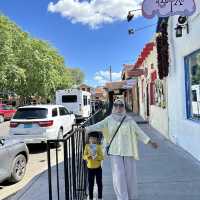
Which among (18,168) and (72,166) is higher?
(72,166)

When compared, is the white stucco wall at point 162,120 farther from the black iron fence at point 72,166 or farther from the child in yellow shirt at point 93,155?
the child in yellow shirt at point 93,155

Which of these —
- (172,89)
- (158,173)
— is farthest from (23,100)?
(158,173)

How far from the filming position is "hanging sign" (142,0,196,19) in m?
5.48

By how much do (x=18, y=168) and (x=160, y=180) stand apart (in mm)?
3301

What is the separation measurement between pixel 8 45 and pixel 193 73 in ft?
79.2

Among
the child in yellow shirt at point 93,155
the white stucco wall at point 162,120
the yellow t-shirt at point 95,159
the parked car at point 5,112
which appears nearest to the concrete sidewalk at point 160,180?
the child in yellow shirt at point 93,155

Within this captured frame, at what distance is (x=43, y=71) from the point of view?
139ft

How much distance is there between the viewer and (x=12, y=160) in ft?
24.8

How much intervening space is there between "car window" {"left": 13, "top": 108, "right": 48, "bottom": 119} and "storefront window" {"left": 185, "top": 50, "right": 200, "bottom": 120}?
5.30 m

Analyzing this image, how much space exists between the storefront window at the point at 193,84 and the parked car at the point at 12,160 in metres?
4.47

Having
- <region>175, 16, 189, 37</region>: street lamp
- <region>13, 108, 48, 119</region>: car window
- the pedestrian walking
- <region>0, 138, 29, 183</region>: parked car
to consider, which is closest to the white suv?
<region>13, 108, 48, 119</region>: car window

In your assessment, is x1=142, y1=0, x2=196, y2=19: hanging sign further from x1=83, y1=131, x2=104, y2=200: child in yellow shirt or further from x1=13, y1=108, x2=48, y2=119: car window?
x1=13, y1=108, x2=48, y2=119: car window

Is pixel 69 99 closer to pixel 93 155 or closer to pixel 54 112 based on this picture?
pixel 54 112

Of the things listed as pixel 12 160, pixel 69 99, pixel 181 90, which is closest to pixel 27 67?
pixel 69 99
